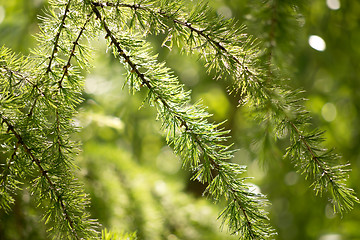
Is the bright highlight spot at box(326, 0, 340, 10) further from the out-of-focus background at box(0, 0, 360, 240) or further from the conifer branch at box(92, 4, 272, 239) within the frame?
the conifer branch at box(92, 4, 272, 239)

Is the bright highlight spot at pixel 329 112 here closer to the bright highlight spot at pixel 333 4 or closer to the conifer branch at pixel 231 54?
the bright highlight spot at pixel 333 4

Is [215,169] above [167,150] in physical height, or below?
below

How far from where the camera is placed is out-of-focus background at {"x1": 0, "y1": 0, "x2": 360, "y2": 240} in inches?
42.7

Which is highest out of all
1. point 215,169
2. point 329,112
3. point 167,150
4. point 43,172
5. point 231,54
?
point 329,112

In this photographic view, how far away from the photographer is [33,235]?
2.93 ft

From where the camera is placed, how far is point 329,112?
72.1 inches

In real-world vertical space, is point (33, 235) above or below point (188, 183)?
below

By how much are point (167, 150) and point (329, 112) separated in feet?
3.38

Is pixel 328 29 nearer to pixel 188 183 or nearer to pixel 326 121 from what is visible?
pixel 326 121

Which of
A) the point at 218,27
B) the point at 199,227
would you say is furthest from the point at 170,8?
the point at 199,227

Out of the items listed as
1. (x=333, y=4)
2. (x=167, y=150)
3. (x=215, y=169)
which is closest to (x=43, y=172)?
(x=215, y=169)

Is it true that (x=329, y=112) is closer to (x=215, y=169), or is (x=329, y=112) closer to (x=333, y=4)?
(x=333, y=4)

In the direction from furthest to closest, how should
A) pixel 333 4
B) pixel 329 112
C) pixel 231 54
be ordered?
pixel 329 112, pixel 333 4, pixel 231 54

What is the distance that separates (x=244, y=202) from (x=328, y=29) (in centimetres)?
129
